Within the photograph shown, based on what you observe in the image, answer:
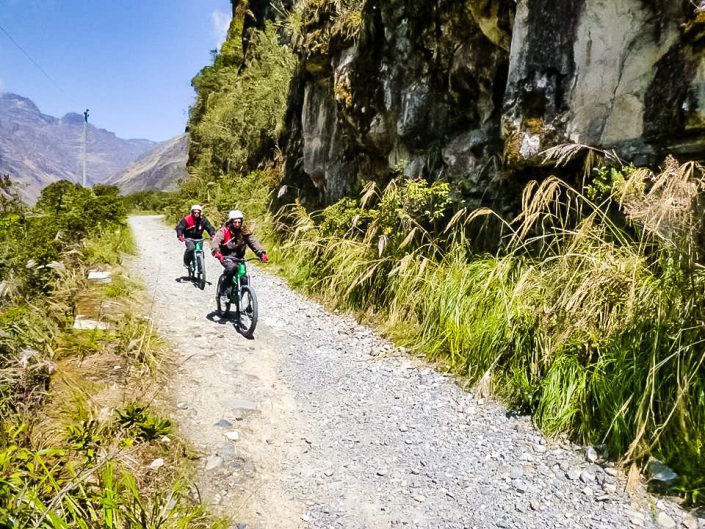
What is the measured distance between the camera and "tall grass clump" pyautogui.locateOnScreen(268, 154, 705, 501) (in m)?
3.28

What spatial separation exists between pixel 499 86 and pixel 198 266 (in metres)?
7.10

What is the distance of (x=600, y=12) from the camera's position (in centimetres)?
487

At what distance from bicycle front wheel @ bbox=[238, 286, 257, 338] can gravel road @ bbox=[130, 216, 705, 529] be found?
433mm

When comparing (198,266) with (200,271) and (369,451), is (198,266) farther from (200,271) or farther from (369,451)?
(369,451)

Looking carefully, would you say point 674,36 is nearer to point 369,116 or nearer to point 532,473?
point 532,473

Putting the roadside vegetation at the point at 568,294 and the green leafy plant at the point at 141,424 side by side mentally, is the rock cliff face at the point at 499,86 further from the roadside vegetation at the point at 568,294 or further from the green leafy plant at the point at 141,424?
the green leafy plant at the point at 141,424

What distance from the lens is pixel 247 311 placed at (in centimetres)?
690

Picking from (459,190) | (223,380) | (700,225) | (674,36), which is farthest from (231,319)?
(674,36)

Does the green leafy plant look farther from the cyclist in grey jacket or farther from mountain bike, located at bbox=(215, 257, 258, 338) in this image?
the cyclist in grey jacket

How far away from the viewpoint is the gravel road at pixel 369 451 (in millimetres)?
3172

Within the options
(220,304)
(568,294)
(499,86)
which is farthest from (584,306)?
(220,304)

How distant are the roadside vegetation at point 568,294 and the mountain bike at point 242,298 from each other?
1.57m

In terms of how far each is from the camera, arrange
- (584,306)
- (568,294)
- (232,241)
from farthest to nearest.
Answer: (232,241) → (568,294) → (584,306)

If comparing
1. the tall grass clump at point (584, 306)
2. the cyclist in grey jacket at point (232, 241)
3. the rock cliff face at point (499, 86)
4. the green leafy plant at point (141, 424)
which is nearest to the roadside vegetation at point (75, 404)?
the green leafy plant at point (141, 424)
